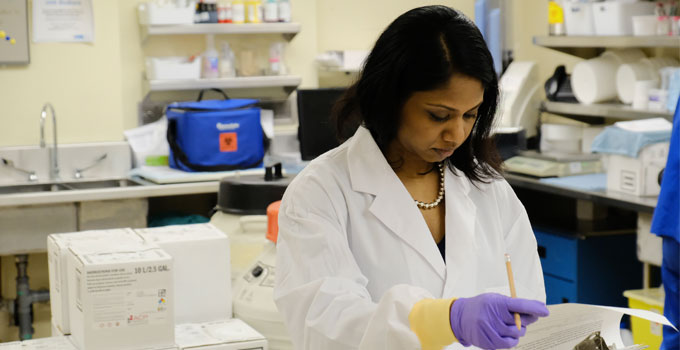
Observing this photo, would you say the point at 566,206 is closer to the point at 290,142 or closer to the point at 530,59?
the point at 530,59

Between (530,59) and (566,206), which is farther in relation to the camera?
(530,59)

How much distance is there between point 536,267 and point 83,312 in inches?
38.1

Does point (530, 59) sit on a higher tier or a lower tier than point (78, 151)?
higher

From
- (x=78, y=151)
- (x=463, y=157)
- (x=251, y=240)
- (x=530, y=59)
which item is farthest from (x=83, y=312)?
(x=530, y=59)

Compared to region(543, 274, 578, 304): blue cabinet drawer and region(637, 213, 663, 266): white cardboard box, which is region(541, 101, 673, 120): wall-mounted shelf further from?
region(543, 274, 578, 304): blue cabinet drawer

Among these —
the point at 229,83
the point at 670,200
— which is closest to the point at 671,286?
the point at 670,200

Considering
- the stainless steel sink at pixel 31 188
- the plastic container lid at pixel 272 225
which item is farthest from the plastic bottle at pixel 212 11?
the plastic container lid at pixel 272 225

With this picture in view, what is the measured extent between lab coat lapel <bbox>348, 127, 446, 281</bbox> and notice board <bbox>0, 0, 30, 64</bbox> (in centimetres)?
315

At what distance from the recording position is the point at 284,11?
4.72 metres

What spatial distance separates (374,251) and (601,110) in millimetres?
3052

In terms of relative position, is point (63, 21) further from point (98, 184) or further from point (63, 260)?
point (63, 260)

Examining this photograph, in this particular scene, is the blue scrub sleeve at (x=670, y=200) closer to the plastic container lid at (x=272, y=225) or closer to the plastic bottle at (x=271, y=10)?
the plastic container lid at (x=272, y=225)

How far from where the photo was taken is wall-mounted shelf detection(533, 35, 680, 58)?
3889 millimetres

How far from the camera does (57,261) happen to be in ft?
7.06
